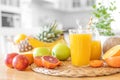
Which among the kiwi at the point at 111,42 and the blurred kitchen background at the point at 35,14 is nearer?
the kiwi at the point at 111,42

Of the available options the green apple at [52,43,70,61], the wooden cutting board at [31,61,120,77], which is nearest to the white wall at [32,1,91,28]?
the green apple at [52,43,70,61]

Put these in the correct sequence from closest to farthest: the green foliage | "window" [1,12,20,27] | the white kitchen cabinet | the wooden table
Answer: the wooden table < the green foliage < "window" [1,12,20,27] < the white kitchen cabinet

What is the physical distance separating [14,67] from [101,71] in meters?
Answer: 0.42

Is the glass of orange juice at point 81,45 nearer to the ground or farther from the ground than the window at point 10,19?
nearer to the ground

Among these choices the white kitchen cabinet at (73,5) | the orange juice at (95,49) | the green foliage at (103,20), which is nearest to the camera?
the orange juice at (95,49)

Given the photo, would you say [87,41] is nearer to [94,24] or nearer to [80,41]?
[80,41]

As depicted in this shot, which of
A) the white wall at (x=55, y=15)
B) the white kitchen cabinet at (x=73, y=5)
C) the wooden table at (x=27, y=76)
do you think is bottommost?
the wooden table at (x=27, y=76)

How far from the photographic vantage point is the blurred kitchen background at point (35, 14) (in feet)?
8.36

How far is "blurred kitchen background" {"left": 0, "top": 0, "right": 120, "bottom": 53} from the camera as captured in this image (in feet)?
8.36

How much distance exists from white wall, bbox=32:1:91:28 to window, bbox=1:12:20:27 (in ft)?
1.47

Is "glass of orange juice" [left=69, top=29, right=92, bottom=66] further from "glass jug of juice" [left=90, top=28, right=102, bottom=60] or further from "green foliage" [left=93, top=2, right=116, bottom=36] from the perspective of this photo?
"green foliage" [left=93, top=2, right=116, bottom=36]

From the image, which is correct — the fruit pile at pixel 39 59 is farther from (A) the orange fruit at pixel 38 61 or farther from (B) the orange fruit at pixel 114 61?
(B) the orange fruit at pixel 114 61

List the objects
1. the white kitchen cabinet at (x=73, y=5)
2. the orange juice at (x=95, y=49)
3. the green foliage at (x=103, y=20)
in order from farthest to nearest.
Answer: the white kitchen cabinet at (x=73, y=5)
the green foliage at (x=103, y=20)
the orange juice at (x=95, y=49)

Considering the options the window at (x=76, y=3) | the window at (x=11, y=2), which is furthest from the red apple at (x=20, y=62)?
the window at (x=76, y=3)
